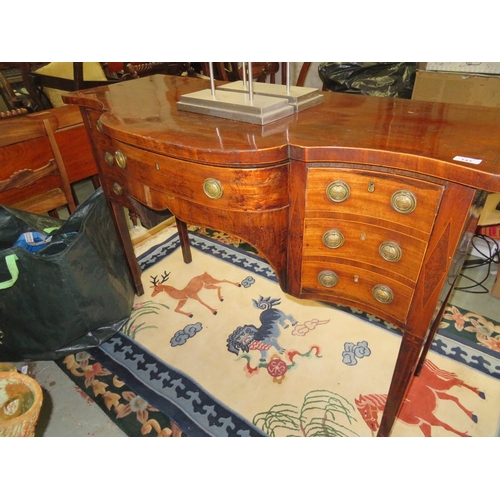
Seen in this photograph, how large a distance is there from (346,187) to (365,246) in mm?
148

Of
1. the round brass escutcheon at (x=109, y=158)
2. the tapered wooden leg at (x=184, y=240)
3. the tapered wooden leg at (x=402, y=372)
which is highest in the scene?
the round brass escutcheon at (x=109, y=158)

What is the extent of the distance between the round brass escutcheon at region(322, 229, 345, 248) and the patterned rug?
0.69 meters

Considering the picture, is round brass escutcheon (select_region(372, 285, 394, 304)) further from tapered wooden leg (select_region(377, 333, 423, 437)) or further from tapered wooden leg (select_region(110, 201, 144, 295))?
tapered wooden leg (select_region(110, 201, 144, 295))

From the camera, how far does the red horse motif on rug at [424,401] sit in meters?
1.17

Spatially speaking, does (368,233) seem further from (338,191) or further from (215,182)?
(215,182)

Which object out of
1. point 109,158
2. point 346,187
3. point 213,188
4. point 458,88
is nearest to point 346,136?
point 346,187

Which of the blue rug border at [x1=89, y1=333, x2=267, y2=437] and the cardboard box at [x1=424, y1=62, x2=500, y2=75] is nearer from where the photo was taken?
the blue rug border at [x1=89, y1=333, x2=267, y2=437]

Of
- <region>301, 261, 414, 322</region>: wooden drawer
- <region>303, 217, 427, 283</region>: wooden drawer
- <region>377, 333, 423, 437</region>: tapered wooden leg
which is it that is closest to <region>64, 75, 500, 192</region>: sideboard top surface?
<region>303, 217, 427, 283</region>: wooden drawer

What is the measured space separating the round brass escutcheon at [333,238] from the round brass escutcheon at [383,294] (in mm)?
137

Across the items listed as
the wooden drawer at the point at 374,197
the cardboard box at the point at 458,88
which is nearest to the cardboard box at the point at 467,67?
the cardboard box at the point at 458,88

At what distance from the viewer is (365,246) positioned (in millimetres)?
801

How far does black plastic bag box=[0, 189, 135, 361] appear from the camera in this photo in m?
1.22

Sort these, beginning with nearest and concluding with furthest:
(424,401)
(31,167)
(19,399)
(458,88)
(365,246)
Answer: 1. (365,246)
2. (19,399)
3. (424,401)
4. (31,167)
5. (458,88)

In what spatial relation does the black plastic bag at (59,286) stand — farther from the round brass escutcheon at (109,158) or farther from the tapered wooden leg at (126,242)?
the round brass escutcheon at (109,158)
